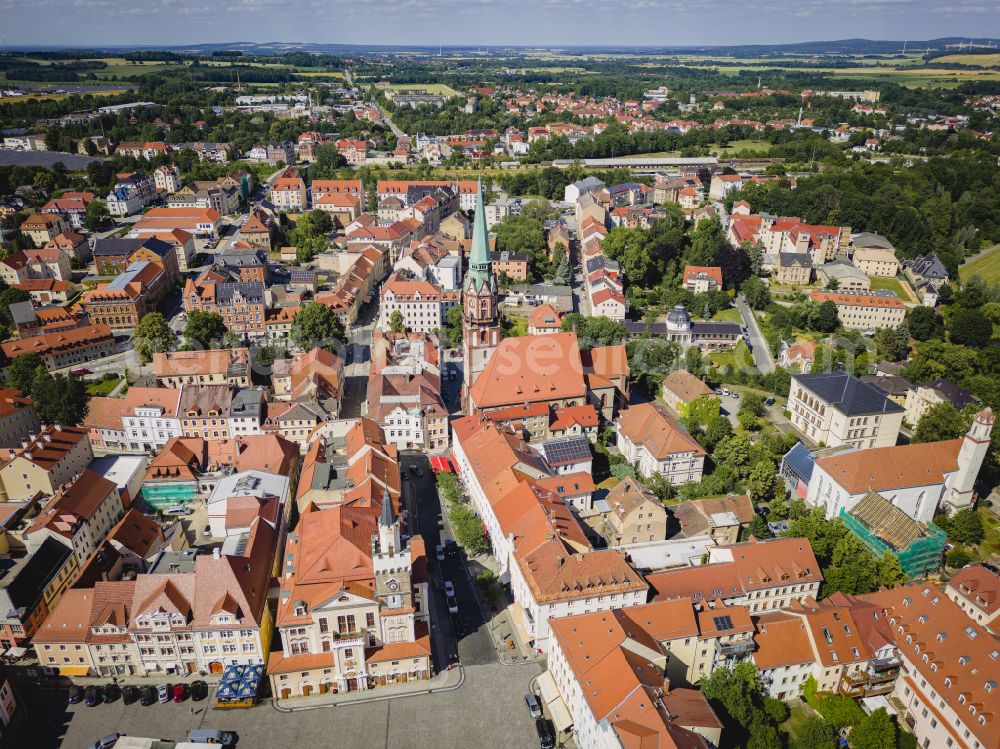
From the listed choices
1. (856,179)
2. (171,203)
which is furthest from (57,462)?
(856,179)

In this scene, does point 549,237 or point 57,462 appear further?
point 549,237

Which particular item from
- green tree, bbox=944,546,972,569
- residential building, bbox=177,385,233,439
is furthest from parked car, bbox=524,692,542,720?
residential building, bbox=177,385,233,439

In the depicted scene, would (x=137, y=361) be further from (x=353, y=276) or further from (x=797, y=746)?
(x=797, y=746)

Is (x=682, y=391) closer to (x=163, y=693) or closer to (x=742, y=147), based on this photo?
(x=163, y=693)

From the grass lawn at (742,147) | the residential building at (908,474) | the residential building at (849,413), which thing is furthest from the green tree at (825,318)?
the grass lawn at (742,147)

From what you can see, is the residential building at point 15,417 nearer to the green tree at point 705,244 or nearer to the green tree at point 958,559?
the green tree at point 958,559

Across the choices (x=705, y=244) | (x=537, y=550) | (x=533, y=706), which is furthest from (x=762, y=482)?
(x=705, y=244)

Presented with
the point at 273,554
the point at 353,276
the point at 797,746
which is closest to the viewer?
the point at 797,746
